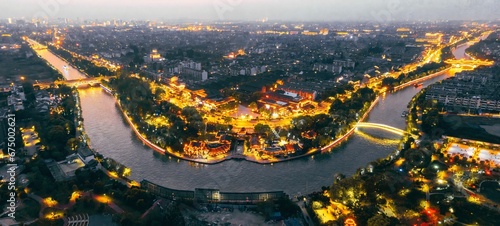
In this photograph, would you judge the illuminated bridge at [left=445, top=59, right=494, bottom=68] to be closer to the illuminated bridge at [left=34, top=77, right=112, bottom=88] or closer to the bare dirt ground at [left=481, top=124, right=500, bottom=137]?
the bare dirt ground at [left=481, top=124, right=500, bottom=137]

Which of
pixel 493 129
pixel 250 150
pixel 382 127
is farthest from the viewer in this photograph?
pixel 382 127

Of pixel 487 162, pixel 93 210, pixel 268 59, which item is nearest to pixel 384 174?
pixel 487 162

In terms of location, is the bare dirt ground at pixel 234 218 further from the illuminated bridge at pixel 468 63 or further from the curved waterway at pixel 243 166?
the illuminated bridge at pixel 468 63

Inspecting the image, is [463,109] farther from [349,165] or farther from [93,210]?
[93,210]

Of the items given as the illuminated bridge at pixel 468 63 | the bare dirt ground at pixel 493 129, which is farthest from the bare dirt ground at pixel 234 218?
the illuminated bridge at pixel 468 63

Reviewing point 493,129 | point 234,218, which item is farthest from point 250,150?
point 493,129

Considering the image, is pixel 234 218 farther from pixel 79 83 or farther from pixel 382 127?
pixel 79 83

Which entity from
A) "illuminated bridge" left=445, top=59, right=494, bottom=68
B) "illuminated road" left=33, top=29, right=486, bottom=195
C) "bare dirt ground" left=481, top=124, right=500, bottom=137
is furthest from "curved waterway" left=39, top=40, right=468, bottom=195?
"illuminated bridge" left=445, top=59, right=494, bottom=68
